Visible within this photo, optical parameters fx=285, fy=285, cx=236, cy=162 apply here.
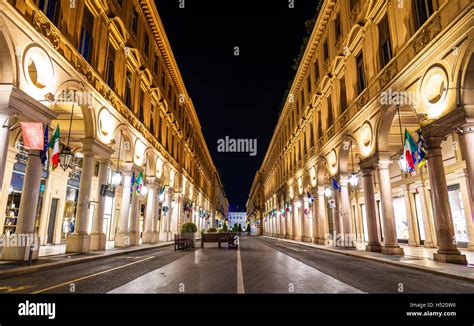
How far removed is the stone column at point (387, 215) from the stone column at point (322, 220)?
9617 millimetres

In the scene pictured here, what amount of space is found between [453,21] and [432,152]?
4541mm

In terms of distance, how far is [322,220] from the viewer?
958 inches

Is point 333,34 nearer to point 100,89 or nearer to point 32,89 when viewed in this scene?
point 100,89

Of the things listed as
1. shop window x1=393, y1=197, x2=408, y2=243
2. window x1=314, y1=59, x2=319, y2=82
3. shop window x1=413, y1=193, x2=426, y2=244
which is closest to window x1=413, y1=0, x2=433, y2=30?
shop window x1=413, y1=193, x2=426, y2=244

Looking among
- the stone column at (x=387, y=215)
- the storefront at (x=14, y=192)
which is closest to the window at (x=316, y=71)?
the stone column at (x=387, y=215)

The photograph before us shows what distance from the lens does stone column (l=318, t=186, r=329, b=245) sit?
79.5ft

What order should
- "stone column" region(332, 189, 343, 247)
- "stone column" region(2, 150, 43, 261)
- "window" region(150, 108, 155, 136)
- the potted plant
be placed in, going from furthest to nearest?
"window" region(150, 108, 155, 136)
"stone column" region(332, 189, 343, 247)
the potted plant
"stone column" region(2, 150, 43, 261)

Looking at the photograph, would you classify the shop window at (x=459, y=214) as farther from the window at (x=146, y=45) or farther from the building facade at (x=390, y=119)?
the window at (x=146, y=45)

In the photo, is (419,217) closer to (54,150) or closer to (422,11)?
(422,11)

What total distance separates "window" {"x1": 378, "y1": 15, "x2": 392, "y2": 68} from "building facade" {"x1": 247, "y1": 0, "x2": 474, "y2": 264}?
0.05m

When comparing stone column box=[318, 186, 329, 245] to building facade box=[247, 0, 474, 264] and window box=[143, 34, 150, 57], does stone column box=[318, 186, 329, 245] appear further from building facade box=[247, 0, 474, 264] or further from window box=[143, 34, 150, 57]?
window box=[143, 34, 150, 57]

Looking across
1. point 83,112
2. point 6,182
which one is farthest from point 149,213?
point 83,112

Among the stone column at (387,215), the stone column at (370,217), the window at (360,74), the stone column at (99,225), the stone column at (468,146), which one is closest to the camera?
the stone column at (468,146)

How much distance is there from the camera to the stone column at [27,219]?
10.0 meters
